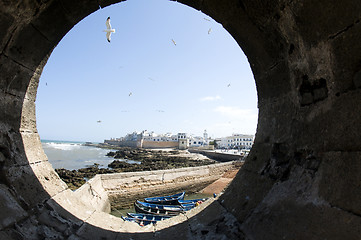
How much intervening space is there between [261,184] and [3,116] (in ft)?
10.5

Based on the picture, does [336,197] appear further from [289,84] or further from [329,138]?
[289,84]

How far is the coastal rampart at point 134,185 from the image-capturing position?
33.9 feet

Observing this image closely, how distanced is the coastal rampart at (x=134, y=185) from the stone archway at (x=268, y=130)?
675 centimetres

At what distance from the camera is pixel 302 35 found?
191cm

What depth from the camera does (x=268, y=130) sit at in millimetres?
2680

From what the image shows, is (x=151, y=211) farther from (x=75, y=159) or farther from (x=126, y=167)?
(x=75, y=159)

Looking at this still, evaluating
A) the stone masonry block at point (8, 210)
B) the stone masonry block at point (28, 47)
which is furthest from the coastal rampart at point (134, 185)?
the stone masonry block at point (28, 47)

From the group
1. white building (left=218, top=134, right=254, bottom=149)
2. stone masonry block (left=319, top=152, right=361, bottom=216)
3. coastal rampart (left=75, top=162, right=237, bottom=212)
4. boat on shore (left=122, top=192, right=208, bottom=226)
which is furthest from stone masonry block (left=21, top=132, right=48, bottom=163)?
white building (left=218, top=134, right=254, bottom=149)

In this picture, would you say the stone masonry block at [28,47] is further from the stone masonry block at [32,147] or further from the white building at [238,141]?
the white building at [238,141]

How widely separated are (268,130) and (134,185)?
39.0ft

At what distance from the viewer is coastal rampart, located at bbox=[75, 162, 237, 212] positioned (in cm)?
1034

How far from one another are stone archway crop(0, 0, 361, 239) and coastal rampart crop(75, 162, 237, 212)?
6745 mm

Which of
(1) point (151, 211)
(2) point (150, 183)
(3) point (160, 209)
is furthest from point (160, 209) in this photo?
(2) point (150, 183)

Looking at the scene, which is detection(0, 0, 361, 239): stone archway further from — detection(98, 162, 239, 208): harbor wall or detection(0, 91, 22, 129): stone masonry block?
detection(98, 162, 239, 208): harbor wall
